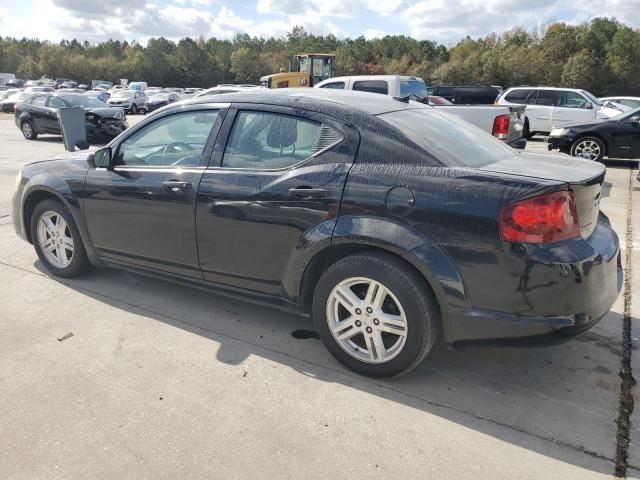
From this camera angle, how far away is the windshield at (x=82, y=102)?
52.8 feet

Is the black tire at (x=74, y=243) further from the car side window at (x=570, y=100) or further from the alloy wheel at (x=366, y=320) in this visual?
the car side window at (x=570, y=100)

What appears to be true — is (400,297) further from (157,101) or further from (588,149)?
(157,101)

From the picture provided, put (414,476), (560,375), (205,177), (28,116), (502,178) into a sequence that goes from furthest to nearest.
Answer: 1. (28,116)
2. (205,177)
3. (560,375)
4. (502,178)
5. (414,476)

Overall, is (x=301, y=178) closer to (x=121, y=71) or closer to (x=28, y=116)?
(x=28, y=116)

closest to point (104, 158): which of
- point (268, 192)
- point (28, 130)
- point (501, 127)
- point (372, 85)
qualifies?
point (268, 192)

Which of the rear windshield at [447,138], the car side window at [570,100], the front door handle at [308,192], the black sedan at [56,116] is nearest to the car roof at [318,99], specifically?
the rear windshield at [447,138]

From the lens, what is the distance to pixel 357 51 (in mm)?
98750

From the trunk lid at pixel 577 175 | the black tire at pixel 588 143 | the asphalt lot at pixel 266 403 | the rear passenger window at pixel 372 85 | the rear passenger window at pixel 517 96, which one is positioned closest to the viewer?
the asphalt lot at pixel 266 403

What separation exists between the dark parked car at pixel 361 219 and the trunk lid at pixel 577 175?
0.05 ft

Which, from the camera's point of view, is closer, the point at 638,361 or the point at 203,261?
the point at 638,361

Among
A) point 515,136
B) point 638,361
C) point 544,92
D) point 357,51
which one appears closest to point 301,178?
point 638,361

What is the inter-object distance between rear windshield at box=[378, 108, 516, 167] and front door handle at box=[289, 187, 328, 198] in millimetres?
571

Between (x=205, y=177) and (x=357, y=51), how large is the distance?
102 meters

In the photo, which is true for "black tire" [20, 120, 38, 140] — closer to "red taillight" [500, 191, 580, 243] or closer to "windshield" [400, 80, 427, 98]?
"windshield" [400, 80, 427, 98]
